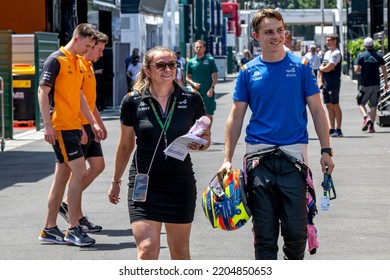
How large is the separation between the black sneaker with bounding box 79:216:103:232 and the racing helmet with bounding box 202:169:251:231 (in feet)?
13.5

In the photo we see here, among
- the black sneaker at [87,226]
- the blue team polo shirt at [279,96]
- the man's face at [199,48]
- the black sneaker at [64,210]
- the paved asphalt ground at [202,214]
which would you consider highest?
the man's face at [199,48]

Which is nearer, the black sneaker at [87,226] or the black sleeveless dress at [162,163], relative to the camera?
the black sleeveless dress at [162,163]

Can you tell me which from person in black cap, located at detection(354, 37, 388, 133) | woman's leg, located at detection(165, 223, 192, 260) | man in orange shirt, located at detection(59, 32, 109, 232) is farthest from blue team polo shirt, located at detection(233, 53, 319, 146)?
person in black cap, located at detection(354, 37, 388, 133)

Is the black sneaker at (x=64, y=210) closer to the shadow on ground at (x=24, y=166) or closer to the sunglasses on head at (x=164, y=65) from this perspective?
the shadow on ground at (x=24, y=166)

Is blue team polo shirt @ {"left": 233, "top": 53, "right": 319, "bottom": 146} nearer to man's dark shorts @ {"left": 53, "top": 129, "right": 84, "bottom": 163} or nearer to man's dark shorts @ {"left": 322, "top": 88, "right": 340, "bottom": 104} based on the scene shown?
man's dark shorts @ {"left": 53, "top": 129, "right": 84, "bottom": 163}

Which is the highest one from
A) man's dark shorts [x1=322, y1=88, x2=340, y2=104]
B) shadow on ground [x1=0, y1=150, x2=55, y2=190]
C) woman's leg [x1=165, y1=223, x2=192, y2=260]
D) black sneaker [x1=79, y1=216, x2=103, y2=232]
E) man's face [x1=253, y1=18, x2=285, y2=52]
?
man's face [x1=253, y1=18, x2=285, y2=52]

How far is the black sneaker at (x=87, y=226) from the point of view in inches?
438

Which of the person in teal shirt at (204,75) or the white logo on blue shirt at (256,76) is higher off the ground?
the white logo on blue shirt at (256,76)

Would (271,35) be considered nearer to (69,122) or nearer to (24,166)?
(69,122)

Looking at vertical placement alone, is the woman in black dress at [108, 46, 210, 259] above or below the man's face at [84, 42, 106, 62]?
below

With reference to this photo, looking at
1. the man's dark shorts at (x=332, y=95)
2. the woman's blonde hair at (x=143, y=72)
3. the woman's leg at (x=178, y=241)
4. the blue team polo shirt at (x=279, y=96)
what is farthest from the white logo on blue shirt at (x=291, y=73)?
the man's dark shorts at (x=332, y=95)

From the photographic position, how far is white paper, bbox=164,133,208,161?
7.08 metres

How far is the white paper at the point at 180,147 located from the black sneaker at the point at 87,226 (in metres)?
4.15

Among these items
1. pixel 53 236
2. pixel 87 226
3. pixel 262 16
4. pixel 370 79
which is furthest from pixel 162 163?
pixel 370 79
